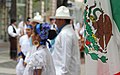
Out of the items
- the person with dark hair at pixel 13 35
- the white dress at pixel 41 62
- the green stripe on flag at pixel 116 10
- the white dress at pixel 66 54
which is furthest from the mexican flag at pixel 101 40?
the person with dark hair at pixel 13 35

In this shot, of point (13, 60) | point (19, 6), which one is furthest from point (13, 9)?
point (19, 6)

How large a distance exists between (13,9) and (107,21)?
16240mm

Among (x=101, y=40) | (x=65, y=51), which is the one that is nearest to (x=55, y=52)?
(x=65, y=51)

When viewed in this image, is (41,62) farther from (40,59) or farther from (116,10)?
(116,10)

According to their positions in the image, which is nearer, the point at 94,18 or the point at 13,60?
the point at 94,18

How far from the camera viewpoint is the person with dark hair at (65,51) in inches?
181

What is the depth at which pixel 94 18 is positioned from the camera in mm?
2059

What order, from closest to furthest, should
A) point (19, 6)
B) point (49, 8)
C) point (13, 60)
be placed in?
point (13, 60)
point (19, 6)
point (49, 8)

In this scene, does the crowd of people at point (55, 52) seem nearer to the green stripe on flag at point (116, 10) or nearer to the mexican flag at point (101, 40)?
the mexican flag at point (101, 40)

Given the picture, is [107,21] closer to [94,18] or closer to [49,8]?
[94,18]

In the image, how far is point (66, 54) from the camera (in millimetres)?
4586

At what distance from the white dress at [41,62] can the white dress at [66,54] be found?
335 millimetres

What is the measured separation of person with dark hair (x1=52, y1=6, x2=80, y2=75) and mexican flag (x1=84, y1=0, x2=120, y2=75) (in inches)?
98.2

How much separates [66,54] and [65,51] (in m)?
0.04
